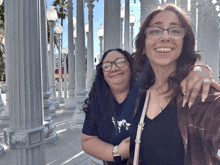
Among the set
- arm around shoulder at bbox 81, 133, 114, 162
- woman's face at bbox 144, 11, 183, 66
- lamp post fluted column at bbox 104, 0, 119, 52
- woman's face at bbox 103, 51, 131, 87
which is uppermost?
lamp post fluted column at bbox 104, 0, 119, 52

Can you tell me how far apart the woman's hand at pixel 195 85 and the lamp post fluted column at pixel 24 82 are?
2.87 metres

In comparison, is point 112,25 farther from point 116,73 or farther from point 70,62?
point 70,62

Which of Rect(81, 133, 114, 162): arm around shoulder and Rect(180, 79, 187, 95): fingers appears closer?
Rect(180, 79, 187, 95): fingers

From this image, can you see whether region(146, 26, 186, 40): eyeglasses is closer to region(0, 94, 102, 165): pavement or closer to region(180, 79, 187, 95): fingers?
region(180, 79, 187, 95): fingers

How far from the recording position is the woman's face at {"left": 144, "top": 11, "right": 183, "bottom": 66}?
1176mm

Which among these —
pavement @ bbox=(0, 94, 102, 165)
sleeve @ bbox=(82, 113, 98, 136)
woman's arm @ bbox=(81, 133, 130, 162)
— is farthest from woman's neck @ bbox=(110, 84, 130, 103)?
pavement @ bbox=(0, 94, 102, 165)

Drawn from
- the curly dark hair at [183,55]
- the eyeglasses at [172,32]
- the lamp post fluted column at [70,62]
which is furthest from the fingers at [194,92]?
the lamp post fluted column at [70,62]

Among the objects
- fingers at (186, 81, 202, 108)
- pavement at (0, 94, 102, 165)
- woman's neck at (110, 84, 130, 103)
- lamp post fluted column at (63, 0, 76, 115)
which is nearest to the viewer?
fingers at (186, 81, 202, 108)

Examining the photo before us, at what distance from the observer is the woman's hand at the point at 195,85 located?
1.04m

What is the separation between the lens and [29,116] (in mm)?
3303

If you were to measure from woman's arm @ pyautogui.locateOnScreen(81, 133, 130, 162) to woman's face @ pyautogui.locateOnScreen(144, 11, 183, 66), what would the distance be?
2.41 ft

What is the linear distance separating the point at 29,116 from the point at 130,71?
2.24 meters

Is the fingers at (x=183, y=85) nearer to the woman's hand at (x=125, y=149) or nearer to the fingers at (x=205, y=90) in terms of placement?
the fingers at (x=205, y=90)

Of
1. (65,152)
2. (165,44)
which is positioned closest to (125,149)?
(165,44)
